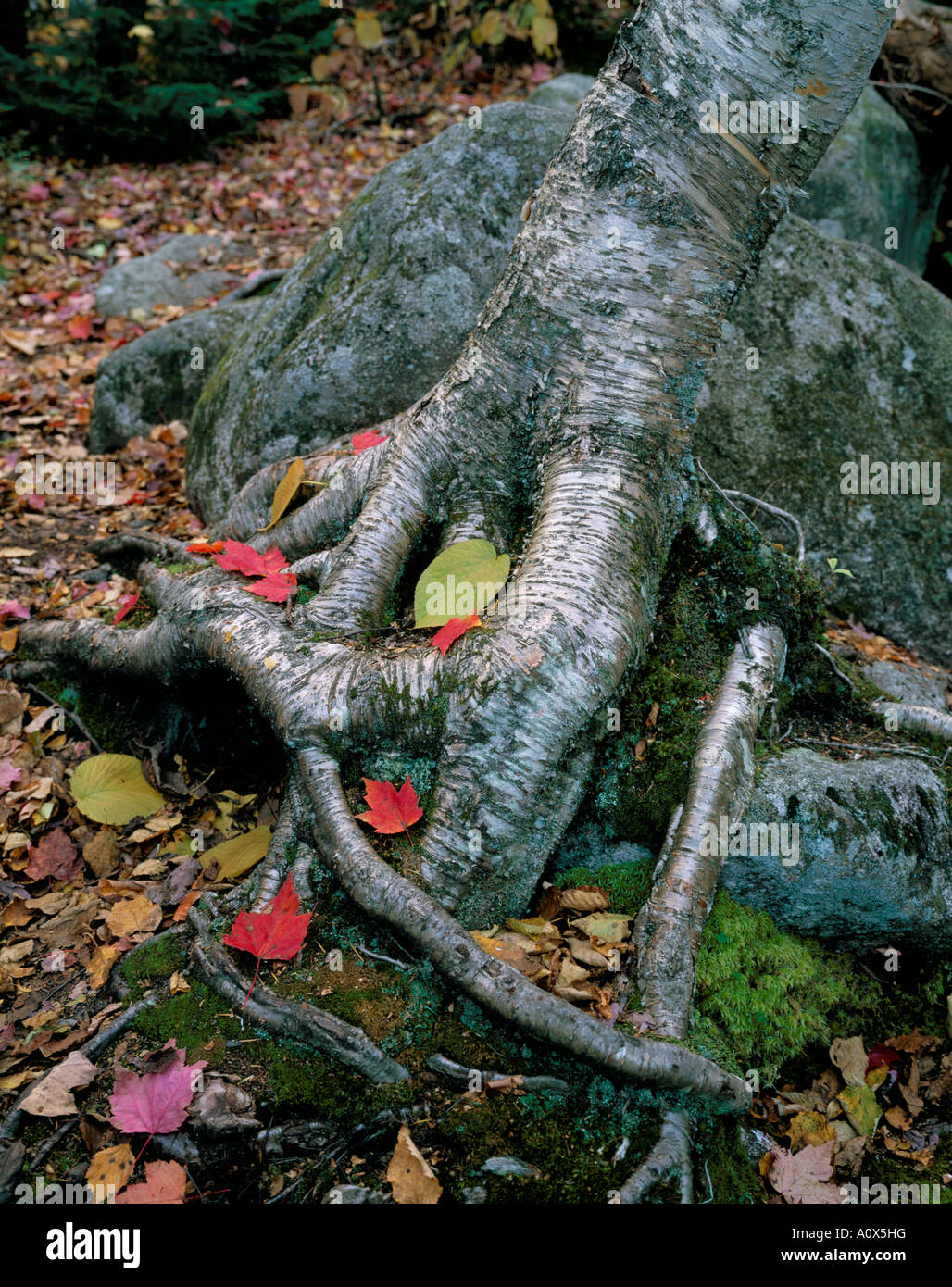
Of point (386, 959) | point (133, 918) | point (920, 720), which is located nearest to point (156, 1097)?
point (386, 959)

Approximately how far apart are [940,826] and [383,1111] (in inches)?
87.1

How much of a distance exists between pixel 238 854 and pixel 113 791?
2.32 ft

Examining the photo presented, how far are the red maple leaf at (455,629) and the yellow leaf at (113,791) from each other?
1.55 metres

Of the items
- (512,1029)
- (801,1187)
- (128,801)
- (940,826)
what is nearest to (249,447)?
(128,801)

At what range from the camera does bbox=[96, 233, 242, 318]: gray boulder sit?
7316 millimetres

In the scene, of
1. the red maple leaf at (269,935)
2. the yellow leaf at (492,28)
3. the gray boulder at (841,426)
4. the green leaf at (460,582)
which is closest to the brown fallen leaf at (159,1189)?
the red maple leaf at (269,935)

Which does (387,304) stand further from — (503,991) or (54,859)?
(503,991)

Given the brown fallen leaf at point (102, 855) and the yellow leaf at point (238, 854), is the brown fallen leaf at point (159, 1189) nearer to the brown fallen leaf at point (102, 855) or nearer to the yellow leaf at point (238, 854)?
the yellow leaf at point (238, 854)

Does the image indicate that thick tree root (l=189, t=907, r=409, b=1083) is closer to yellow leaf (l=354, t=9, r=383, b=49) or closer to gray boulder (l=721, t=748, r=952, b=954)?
gray boulder (l=721, t=748, r=952, b=954)

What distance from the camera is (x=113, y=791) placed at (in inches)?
132

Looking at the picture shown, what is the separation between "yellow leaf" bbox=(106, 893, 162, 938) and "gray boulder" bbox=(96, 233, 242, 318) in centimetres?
611

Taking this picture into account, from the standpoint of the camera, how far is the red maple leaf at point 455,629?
2646mm

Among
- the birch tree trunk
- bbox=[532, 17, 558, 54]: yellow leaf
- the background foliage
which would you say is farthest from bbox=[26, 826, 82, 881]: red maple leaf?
bbox=[532, 17, 558, 54]: yellow leaf

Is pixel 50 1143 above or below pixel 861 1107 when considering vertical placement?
above
